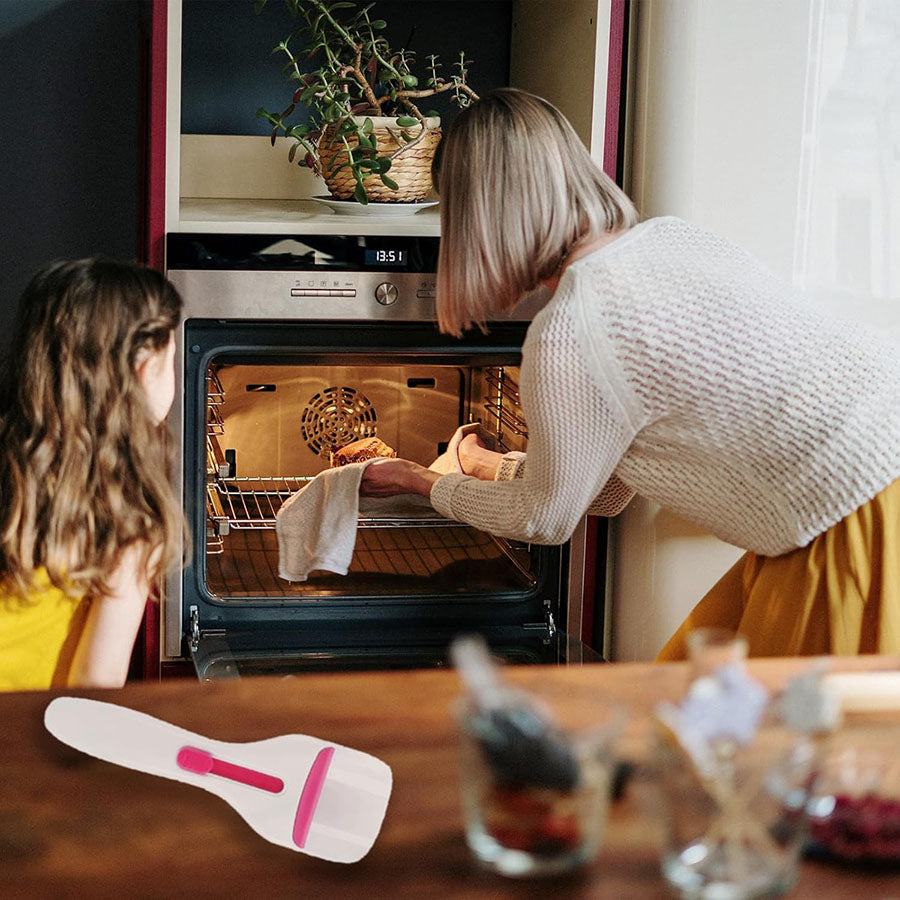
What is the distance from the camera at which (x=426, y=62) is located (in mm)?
2592

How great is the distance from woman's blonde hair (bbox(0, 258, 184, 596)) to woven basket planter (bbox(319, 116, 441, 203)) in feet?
2.22

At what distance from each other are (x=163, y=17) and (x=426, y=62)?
2.67 ft

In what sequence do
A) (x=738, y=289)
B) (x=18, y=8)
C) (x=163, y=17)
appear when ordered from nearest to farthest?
(x=738, y=289), (x=163, y=17), (x=18, y=8)

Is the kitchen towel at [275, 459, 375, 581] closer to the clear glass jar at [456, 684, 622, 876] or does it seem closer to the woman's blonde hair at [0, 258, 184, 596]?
the woman's blonde hair at [0, 258, 184, 596]

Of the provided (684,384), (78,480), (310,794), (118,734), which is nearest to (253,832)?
(310,794)

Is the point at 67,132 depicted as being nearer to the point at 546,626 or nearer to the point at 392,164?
the point at 392,164

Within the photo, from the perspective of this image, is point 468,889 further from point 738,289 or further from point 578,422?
point 738,289

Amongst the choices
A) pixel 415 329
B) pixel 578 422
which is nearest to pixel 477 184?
pixel 578 422

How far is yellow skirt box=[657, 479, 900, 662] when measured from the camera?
4.97 ft

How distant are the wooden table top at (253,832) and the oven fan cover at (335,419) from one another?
1.22 metres

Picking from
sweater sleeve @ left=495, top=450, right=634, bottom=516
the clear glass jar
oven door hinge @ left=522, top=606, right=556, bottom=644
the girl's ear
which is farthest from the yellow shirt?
oven door hinge @ left=522, top=606, right=556, bottom=644

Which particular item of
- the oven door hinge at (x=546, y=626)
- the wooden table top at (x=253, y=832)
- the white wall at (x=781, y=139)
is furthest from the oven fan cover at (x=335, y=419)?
the wooden table top at (x=253, y=832)

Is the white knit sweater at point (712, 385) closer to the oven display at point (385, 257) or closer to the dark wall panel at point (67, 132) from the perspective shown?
the oven display at point (385, 257)

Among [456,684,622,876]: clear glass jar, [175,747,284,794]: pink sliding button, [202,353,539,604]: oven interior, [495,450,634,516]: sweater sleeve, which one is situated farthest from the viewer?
[202,353,539,604]: oven interior
